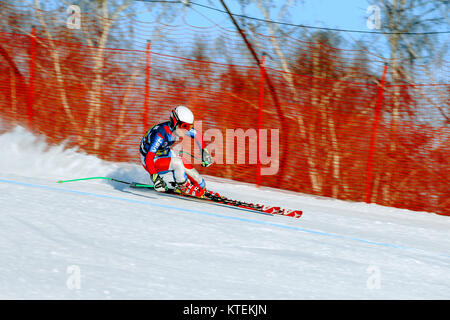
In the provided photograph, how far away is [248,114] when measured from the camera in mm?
9773

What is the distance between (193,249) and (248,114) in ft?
17.3

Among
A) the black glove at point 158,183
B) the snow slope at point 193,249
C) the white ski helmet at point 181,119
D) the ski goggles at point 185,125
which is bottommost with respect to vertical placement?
the snow slope at point 193,249

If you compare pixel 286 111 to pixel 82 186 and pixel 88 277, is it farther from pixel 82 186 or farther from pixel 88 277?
pixel 88 277

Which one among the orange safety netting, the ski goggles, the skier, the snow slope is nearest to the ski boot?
the skier

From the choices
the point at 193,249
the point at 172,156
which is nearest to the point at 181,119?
the point at 172,156

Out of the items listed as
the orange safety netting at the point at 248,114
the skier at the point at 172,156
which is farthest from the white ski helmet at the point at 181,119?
the orange safety netting at the point at 248,114

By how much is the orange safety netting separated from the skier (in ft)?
8.81

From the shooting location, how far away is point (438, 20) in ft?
50.3

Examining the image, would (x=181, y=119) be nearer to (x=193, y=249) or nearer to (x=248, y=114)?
(x=193, y=249)

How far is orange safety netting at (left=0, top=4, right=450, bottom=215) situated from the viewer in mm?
9422

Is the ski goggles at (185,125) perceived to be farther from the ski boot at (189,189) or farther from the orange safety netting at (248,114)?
the orange safety netting at (248,114)

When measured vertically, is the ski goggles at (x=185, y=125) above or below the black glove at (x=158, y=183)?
above

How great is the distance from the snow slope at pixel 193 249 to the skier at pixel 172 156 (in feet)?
0.90

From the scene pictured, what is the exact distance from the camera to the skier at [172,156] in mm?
6363
